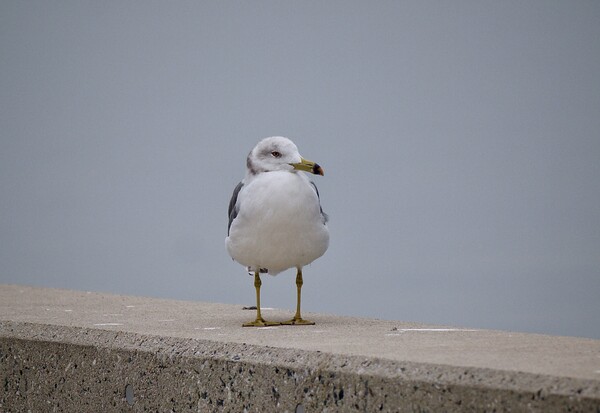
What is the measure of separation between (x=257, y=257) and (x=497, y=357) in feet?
7.00

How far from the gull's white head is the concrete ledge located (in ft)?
3.28

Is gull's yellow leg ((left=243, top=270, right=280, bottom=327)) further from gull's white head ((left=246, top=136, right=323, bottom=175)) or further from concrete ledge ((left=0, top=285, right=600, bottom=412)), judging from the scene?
gull's white head ((left=246, top=136, right=323, bottom=175))

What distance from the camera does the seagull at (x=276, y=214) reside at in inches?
244

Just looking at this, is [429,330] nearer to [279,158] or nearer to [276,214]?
[276,214]

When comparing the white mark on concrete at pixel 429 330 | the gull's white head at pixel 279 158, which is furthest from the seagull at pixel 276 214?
the white mark on concrete at pixel 429 330

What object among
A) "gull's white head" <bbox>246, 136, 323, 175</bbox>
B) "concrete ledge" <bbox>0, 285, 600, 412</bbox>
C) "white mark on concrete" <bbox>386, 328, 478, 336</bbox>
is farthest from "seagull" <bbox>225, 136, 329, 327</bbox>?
"white mark on concrete" <bbox>386, 328, 478, 336</bbox>

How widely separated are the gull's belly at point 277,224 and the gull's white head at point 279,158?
3.0 inches

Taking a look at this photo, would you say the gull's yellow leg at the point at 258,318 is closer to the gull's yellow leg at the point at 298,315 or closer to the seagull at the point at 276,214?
the seagull at the point at 276,214

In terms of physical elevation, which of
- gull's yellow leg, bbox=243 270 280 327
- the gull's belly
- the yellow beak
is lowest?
gull's yellow leg, bbox=243 270 280 327

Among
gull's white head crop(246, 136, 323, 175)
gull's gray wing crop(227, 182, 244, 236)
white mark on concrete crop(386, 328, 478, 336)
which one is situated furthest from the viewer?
gull's gray wing crop(227, 182, 244, 236)

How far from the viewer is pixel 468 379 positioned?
Answer: 419 cm

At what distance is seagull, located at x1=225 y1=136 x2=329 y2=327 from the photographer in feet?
20.3

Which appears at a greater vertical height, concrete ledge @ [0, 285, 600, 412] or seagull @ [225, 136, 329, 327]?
seagull @ [225, 136, 329, 327]

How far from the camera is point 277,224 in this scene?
243 inches
